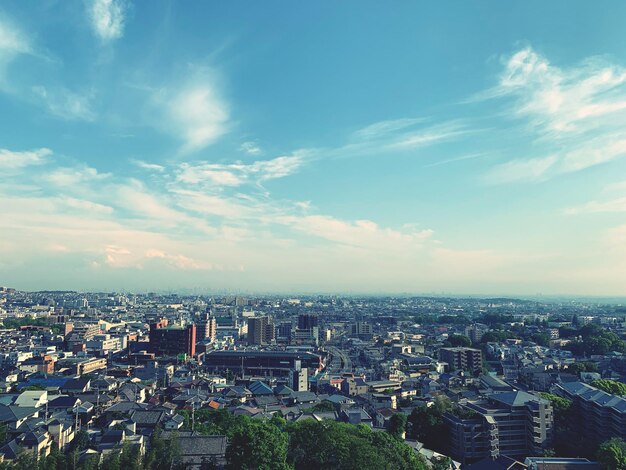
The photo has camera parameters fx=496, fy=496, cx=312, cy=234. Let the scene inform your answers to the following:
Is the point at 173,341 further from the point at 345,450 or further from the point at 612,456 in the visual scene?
the point at 612,456

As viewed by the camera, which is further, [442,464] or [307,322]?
[307,322]

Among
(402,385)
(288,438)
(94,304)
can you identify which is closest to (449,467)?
(288,438)

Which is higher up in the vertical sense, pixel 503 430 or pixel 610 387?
pixel 610 387

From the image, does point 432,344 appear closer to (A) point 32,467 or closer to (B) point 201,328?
(B) point 201,328

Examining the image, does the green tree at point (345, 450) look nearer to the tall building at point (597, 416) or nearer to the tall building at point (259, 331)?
the tall building at point (597, 416)

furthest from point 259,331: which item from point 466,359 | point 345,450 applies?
point 345,450

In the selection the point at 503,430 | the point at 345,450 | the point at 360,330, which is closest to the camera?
the point at 345,450
